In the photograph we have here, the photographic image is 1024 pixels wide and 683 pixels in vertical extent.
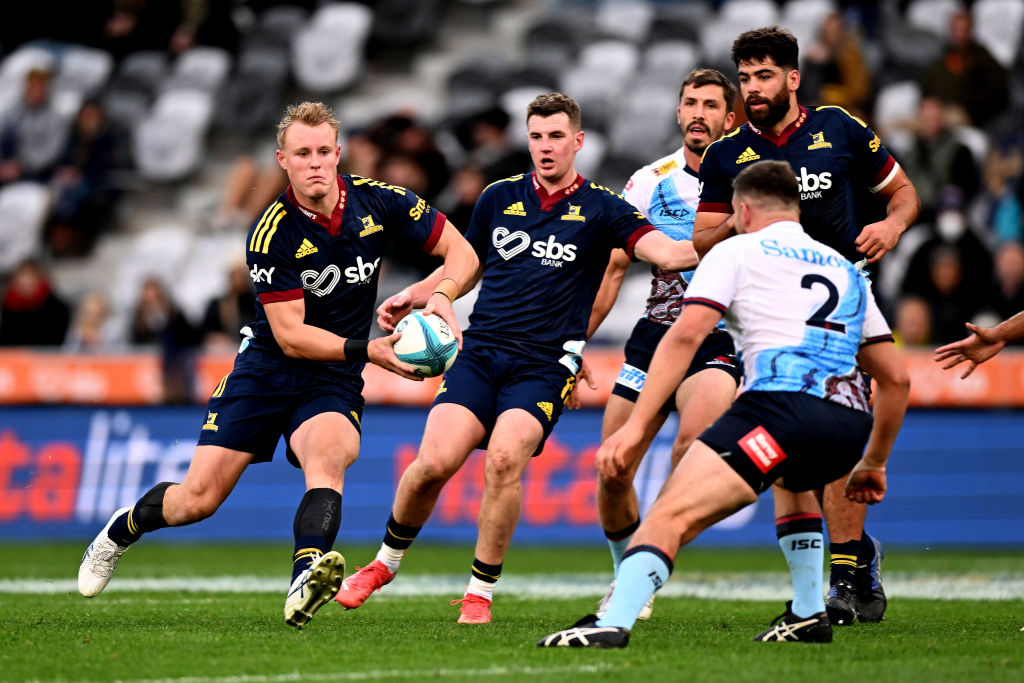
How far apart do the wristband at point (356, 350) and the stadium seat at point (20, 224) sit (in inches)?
522

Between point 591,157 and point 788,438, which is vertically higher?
point 591,157

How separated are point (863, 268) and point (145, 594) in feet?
17.2

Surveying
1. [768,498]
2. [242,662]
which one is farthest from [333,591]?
[768,498]

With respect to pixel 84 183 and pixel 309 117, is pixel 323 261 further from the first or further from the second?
pixel 84 183

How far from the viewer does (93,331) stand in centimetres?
1744

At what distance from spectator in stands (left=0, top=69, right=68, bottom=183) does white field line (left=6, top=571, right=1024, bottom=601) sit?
10.4 metres

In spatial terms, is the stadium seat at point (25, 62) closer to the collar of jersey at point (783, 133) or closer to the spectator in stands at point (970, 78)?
the spectator in stands at point (970, 78)

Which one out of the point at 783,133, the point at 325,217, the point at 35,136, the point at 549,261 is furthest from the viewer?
the point at 35,136

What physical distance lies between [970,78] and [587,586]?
30.6 feet

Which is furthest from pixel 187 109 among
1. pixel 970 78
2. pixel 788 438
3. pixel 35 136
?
pixel 788 438

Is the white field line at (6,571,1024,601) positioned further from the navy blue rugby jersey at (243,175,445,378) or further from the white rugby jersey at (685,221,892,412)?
the white rugby jersey at (685,221,892,412)

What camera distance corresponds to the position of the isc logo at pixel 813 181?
769 cm

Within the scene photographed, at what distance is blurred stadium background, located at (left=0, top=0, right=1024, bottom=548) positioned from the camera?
14.1 metres

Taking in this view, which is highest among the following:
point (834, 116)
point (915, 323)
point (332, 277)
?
point (834, 116)
